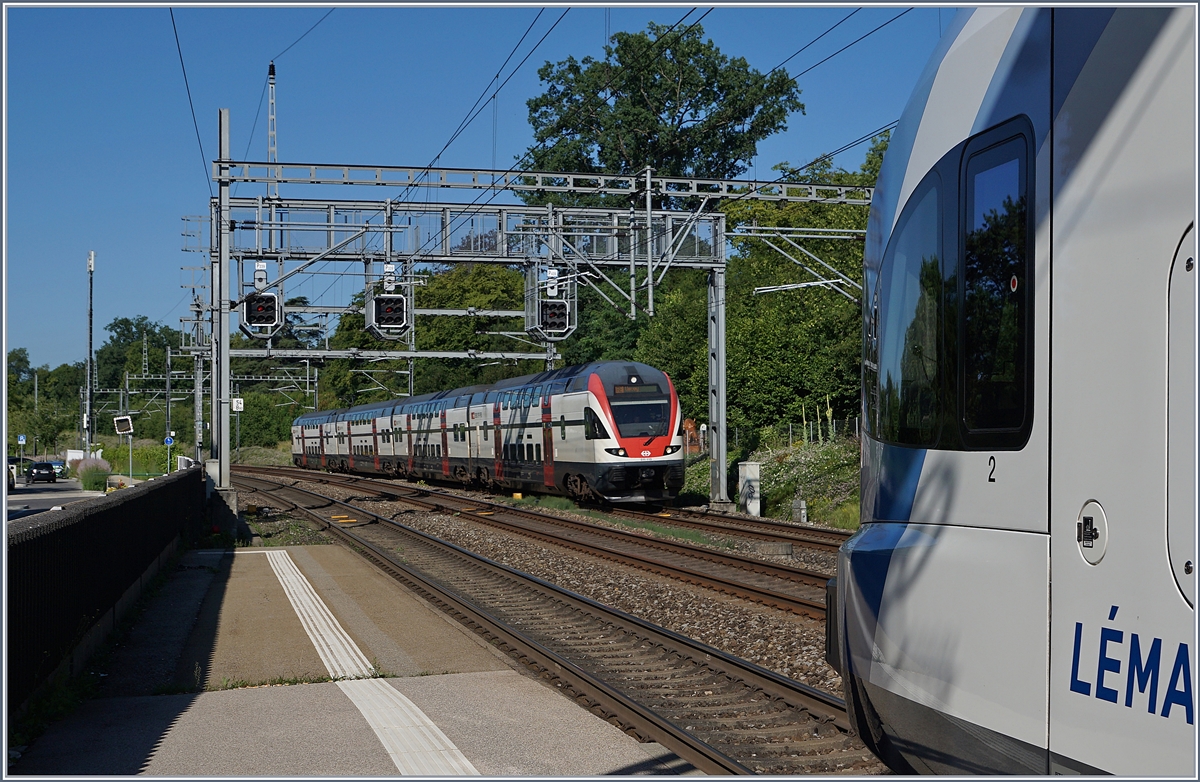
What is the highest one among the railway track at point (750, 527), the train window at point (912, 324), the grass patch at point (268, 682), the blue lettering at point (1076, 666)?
the train window at point (912, 324)

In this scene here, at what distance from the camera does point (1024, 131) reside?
364 centimetres

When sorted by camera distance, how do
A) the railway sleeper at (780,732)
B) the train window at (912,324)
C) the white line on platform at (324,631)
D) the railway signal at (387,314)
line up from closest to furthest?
the train window at (912,324) → the railway sleeper at (780,732) → the white line on platform at (324,631) → the railway signal at (387,314)

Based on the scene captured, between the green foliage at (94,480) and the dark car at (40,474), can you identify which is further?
the dark car at (40,474)

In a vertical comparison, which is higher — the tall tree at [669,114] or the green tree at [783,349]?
the tall tree at [669,114]

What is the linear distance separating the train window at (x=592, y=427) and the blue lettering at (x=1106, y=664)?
2312 centimetres

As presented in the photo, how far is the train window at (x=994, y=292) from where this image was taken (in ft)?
11.9

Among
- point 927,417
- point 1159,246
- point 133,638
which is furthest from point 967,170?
point 133,638

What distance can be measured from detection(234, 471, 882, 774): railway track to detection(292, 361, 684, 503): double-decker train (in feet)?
35.0

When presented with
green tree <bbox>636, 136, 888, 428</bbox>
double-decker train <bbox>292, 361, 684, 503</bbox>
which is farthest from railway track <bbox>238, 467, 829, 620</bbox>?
green tree <bbox>636, 136, 888, 428</bbox>

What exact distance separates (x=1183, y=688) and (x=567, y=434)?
25359 millimetres

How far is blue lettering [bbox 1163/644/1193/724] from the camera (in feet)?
9.02

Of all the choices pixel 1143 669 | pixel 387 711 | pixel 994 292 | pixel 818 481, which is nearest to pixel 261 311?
pixel 818 481

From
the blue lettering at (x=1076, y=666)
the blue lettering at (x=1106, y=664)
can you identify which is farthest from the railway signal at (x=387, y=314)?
the blue lettering at (x=1106, y=664)

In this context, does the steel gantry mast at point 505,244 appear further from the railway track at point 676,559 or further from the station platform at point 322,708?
the station platform at point 322,708
